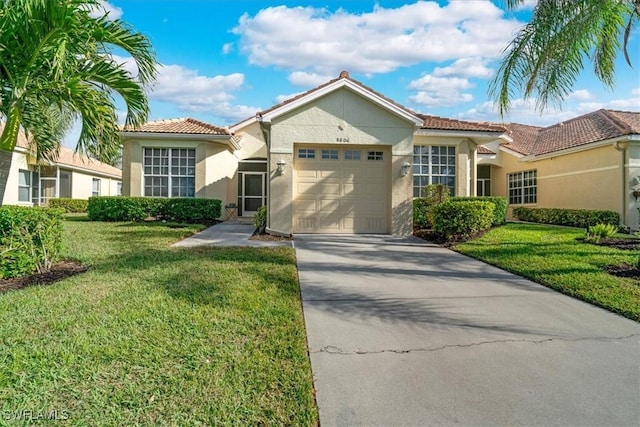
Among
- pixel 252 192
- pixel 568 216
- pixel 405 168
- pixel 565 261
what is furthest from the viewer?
pixel 252 192

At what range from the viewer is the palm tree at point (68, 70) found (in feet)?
18.7

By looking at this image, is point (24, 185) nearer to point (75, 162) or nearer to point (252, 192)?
point (75, 162)

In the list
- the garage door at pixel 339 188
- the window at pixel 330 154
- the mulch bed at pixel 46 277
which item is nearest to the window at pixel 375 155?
the garage door at pixel 339 188

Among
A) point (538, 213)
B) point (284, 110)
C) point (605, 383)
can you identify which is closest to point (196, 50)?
point (284, 110)

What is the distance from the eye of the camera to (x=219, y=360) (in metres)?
3.53

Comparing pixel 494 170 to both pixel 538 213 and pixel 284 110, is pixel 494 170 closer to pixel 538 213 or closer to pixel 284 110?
pixel 538 213

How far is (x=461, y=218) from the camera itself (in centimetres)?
1105

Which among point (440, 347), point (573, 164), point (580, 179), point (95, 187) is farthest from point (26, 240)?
point (95, 187)

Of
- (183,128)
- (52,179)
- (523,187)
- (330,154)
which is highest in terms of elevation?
(183,128)

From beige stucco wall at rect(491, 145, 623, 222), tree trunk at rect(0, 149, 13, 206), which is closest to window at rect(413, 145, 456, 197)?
beige stucco wall at rect(491, 145, 623, 222)

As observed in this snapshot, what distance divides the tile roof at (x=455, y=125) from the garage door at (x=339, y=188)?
14.1 feet

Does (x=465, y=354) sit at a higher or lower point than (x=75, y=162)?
lower

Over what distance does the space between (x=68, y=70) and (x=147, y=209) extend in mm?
10783

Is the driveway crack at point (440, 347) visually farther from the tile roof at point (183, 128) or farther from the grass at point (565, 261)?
the tile roof at point (183, 128)
